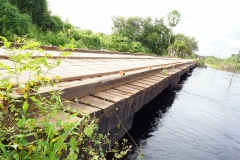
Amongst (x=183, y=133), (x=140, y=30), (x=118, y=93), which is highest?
(x=140, y=30)

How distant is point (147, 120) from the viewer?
6.56 metres

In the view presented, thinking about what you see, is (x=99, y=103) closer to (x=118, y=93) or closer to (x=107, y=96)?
(x=107, y=96)

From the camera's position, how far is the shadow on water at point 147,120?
491cm

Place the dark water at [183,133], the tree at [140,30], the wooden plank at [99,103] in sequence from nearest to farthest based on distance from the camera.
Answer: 1. the wooden plank at [99,103]
2. the dark water at [183,133]
3. the tree at [140,30]

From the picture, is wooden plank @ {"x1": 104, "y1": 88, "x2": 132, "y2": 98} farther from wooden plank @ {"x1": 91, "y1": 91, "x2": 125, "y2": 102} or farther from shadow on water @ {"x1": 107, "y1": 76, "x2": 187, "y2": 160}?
shadow on water @ {"x1": 107, "y1": 76, "x2": 187, "y2": 160}

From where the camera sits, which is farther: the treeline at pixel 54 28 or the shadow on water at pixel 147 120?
the treeline at pixel 54 28

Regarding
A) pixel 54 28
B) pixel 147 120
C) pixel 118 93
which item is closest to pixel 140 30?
pixel 54 28

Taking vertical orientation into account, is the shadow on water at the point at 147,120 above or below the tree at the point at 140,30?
below

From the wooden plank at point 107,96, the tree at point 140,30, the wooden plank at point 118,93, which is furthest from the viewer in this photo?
the tree at point 140,30

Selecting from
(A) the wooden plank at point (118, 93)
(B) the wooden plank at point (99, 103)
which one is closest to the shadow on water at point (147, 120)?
(A) the wooden plank at point (118, 93)

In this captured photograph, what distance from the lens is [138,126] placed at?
19.0 feet

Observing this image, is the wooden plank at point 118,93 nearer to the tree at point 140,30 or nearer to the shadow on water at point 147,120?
the shadow on water at point 147,120

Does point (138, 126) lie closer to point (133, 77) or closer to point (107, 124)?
point (133, 77)

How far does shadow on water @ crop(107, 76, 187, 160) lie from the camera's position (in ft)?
16.1
